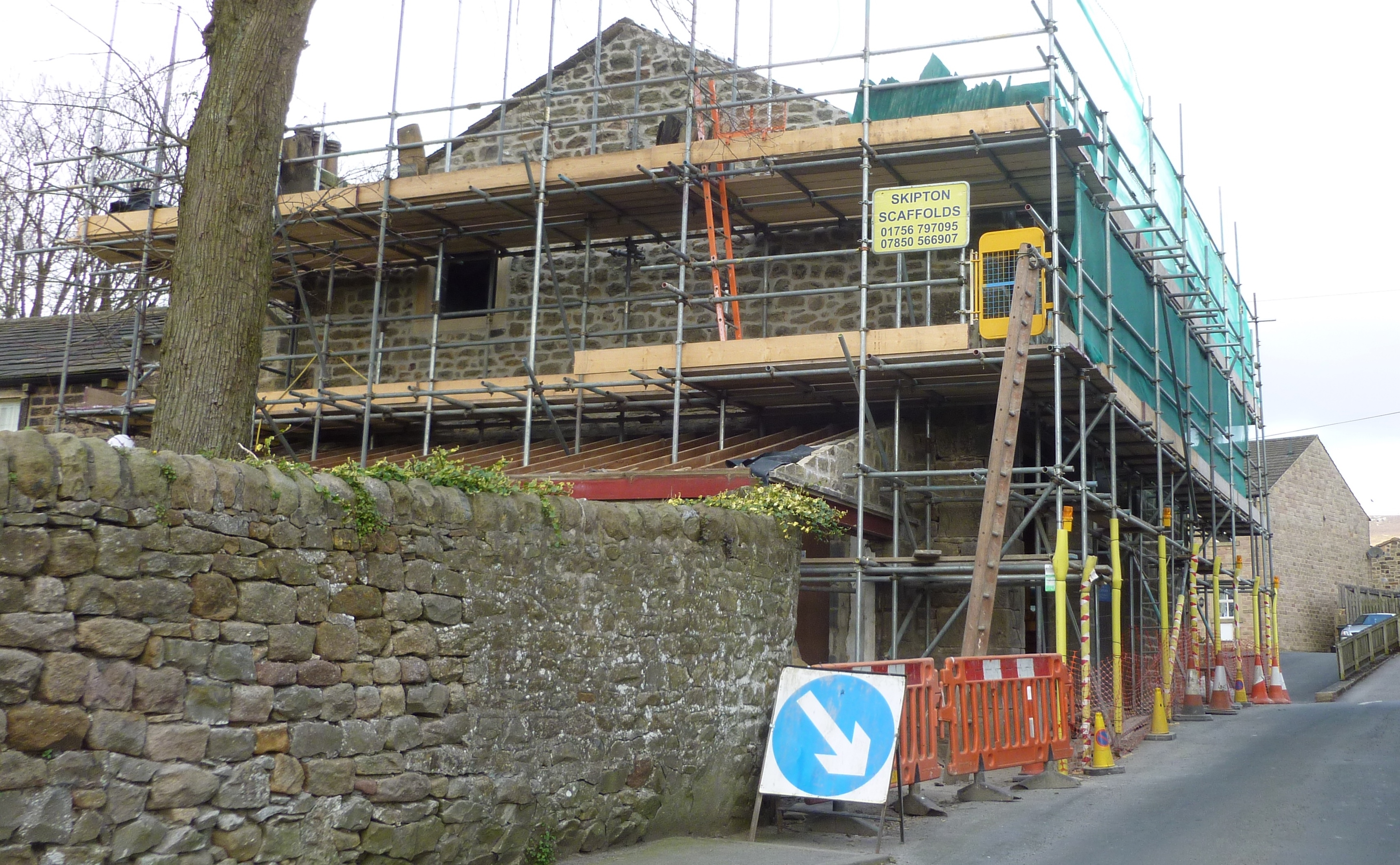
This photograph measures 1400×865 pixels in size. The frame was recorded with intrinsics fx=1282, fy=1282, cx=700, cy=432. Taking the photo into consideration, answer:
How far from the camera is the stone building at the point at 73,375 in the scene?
56.0 ft

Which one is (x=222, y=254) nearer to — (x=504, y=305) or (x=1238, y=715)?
(x=504, y=305)

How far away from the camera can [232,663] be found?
564cm

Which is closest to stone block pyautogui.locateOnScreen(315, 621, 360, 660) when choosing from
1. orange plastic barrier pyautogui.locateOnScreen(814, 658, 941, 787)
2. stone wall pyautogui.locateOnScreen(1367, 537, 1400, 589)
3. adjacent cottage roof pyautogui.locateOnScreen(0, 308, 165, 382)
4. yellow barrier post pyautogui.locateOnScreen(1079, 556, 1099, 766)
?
orange plastic barrier pyautogui.locateOnScreen(814, 658, 941, 787)

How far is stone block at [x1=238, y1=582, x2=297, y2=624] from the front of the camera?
572cm

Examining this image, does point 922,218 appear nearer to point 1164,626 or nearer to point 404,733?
point 1164,626

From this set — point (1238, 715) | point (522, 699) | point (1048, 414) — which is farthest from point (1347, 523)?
point (522, 699)

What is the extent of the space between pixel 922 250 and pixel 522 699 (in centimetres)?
741

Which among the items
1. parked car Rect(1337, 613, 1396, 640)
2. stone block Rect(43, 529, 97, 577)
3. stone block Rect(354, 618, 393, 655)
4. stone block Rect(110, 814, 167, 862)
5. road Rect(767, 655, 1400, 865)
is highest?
parked car Rect(1337, 613, 1396, 640)

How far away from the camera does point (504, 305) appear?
16828mm

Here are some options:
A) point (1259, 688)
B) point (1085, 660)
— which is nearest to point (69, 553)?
point (1085, 660)

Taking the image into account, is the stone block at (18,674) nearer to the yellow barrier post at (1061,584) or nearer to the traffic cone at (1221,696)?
the yellow barrier post at (1061,584)

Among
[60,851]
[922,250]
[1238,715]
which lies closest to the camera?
[60,851]

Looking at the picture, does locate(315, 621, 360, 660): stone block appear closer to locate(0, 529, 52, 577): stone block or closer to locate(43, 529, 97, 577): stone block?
locate(43, 529, 97, 577): stone block

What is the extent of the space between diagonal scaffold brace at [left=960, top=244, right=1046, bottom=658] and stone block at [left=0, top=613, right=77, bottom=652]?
746cm
